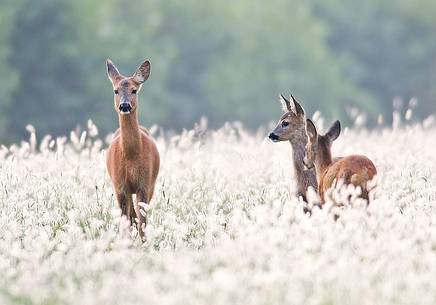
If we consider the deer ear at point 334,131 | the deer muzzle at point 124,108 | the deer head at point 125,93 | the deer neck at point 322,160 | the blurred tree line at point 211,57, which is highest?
the blurred tree line at point 211,57

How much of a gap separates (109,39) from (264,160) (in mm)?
36376

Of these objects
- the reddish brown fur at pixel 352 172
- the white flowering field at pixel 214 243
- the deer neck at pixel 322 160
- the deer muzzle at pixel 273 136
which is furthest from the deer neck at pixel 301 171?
the reddish brown fur at pixel 352 172

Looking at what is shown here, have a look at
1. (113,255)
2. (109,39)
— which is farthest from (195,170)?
(109,39)

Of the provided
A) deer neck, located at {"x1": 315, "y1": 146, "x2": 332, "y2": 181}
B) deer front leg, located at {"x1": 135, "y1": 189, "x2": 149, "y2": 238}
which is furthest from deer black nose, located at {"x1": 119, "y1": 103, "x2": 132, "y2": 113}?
deer neck, located at {"x1": 315, "y1": 146, "x2": 332, "y2": 181}

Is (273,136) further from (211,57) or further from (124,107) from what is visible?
(211,57)

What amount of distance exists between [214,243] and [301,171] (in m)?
2.37

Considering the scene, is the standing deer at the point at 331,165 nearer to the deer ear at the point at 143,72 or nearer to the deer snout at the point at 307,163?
the deer snout at the point at 307,163

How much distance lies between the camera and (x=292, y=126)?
41.4ft

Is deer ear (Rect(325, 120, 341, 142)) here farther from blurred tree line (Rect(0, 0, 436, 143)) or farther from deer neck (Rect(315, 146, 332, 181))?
blurred tree line (Rect(0, 0, 436, 143))

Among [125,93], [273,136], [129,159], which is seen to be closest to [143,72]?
[125,93]

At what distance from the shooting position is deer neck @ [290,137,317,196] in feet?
40.7

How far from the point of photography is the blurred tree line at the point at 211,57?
152 feet

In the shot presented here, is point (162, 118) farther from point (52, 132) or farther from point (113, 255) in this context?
point (113, 255)

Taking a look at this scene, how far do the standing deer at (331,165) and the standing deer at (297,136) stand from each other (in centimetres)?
36
